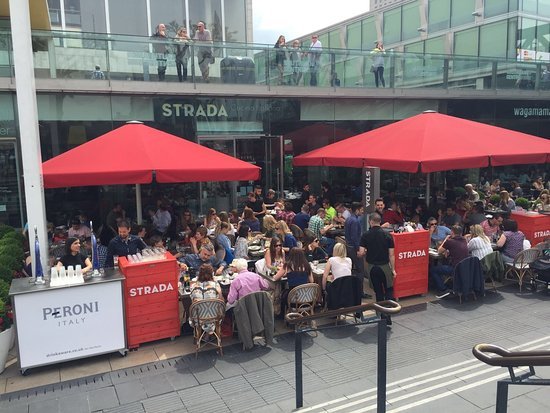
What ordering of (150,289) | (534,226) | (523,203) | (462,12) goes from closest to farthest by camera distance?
(150,289)
(534,226)
(523,203)
(462,12)

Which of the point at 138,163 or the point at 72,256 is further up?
the point at 138,163

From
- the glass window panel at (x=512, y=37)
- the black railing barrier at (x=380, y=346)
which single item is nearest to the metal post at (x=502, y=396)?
the black railing barrier at (x=380, y=346)

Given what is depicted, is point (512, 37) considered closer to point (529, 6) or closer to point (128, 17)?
point (529, 6)

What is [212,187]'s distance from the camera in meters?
15.0

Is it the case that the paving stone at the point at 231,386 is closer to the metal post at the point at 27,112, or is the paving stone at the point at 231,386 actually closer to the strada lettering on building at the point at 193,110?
the metal post at the point at 27,112

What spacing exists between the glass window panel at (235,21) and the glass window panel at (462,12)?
15.8 meters

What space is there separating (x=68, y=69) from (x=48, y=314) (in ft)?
27.5

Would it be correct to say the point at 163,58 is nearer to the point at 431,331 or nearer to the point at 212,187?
the point at 212,187

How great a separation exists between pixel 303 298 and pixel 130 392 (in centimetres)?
290

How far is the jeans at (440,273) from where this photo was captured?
9.09 m

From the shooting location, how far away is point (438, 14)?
31109mm

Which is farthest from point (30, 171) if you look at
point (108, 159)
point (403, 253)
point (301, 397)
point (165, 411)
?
point (403, 253)

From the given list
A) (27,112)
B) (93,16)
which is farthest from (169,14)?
(27,112)

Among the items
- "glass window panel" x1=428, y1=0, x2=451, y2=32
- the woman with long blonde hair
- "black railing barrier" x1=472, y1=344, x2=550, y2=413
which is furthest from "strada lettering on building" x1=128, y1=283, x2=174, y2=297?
"glass window panel" x1=428, y1=0, x2=451, y2=32
